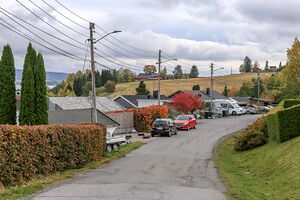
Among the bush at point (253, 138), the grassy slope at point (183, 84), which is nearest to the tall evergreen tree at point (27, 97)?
the bush at point (253, 138)

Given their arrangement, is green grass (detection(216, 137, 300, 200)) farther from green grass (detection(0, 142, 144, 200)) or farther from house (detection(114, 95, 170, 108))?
house (detection(114, 95, 170, 108))

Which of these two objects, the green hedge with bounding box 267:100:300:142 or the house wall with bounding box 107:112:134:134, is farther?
the house wall with bounding box 107:112:134:134

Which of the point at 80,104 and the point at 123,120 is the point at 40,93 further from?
the point at 80,104

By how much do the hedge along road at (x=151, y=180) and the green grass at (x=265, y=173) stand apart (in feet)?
2.14

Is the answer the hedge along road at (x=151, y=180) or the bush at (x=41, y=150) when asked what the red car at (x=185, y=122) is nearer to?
the hedge along road at (x=151, y=180)

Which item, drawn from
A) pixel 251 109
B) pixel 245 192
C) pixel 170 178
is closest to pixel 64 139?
pixel 170 178

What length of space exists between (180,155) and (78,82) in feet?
386

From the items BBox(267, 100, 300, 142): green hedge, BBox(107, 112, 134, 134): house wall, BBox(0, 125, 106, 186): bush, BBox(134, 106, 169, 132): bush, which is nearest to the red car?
BBox(134, 106, 169, 132): bush

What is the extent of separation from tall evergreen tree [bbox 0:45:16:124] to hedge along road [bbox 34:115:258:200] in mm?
7302

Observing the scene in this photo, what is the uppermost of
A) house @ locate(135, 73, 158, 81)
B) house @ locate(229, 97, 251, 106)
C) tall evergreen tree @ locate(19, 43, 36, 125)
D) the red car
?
house @ locate(135, 73, 158, 81)

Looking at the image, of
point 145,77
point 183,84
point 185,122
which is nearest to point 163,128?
point 185,122

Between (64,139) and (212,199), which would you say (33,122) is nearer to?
(64,139)

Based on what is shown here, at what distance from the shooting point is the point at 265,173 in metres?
19.5

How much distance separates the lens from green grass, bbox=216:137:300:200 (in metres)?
14.7
